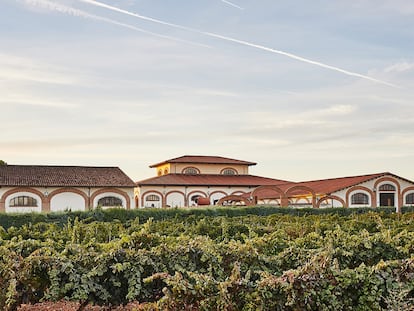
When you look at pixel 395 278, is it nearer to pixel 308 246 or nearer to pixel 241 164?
pixel 308 246

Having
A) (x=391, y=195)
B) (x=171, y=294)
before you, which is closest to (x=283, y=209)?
(x=391, y=195)

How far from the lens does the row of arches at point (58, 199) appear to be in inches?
1464

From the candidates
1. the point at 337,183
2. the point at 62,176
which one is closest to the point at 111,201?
the point at 62,176

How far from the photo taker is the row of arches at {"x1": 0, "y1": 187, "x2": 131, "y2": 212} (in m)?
37.2

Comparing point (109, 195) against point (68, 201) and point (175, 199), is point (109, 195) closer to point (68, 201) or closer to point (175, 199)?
point (68, 201)

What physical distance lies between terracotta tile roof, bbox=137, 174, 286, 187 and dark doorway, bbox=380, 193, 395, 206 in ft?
35.7

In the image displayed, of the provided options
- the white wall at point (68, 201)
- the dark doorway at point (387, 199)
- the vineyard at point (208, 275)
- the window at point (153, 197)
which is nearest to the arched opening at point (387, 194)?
the dark doorway at point (387, 199)

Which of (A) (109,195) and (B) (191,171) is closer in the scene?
(A) (109,195)

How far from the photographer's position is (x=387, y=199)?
136ft

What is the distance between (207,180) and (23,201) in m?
17.0

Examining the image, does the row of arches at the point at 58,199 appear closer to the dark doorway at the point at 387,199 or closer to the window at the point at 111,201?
the window at the point at 111,201

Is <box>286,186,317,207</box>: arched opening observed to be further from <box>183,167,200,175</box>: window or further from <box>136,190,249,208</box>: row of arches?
<box>183,167,200,175</box>: window

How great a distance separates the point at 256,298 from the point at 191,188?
42347 millimetres

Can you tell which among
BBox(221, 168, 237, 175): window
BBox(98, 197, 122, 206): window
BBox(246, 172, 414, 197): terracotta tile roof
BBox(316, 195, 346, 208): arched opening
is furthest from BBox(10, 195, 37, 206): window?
BBox(221, 168, 237, 175): window
